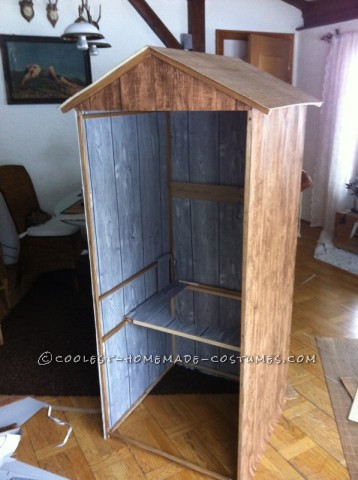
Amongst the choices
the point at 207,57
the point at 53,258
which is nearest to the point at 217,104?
the point at 207,57

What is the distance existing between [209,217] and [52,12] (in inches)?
107

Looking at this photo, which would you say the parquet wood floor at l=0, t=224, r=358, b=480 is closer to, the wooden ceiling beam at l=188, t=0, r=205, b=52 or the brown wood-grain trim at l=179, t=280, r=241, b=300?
the brown wood-grain trim at l=179, t=280, r=241, b=300

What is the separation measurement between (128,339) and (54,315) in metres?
1.23

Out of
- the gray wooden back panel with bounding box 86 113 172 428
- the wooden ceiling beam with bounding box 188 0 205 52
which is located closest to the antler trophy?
the wooden ceiling beam with bounding box 188 0 205 52

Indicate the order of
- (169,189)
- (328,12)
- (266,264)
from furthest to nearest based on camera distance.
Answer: (328,12)
(169,189)
(266,264)

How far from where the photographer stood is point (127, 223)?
6.33 ft

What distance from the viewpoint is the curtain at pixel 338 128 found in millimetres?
4285

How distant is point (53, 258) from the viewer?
10.8ft

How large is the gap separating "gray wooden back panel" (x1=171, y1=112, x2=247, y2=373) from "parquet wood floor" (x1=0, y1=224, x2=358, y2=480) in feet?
1.13

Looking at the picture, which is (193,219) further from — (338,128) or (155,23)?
(338,128)

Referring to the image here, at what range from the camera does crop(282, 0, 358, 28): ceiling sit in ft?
14.0

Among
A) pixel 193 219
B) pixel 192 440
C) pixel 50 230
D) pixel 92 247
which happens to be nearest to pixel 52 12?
pixel 50 230

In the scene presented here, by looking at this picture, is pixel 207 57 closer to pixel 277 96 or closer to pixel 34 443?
pixel 277 96

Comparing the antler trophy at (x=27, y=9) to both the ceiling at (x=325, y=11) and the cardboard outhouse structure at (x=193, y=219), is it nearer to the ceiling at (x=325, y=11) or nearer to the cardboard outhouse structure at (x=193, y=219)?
the cardboard outhouse structure at (x=193, y=219)
